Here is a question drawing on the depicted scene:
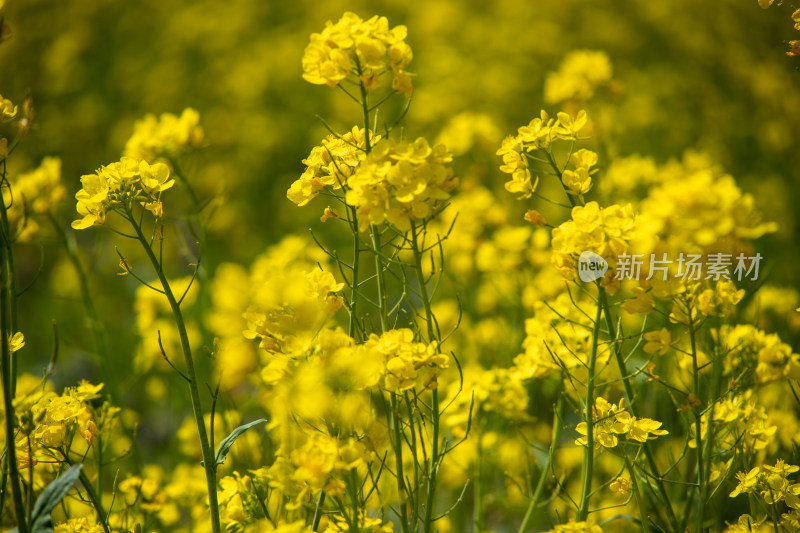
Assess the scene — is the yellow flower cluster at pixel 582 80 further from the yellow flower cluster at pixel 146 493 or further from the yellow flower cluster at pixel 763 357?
the yellow flower cluster at pixel 146 493

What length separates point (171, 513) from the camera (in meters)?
2.03

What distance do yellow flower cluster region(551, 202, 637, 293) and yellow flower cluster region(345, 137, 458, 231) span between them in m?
0.25

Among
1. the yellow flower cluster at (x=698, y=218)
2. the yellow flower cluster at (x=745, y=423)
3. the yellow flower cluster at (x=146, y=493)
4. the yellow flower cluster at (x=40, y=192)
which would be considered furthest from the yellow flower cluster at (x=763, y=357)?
the yellow flower cluster at (x=40, y=192)

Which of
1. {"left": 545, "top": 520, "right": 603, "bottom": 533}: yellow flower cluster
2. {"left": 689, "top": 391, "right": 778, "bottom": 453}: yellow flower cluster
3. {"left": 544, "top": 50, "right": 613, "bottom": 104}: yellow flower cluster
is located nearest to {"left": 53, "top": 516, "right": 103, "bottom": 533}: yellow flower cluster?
{"left": 545, "top": 520, "right": 603, "bottom": 533}: yellow flower cluster

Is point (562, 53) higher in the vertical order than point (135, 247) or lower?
higher

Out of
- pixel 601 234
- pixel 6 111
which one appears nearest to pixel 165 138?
pixel 6 111

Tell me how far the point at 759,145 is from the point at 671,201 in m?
3.87

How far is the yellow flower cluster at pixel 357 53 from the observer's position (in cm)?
127

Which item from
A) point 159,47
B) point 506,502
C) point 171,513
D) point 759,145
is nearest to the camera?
point 171,513

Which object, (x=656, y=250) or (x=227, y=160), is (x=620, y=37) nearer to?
(x=227, y=160)

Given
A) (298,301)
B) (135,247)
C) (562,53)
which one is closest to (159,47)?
(135,247)

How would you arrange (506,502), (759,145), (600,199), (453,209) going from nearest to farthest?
1. (506,502)
2. (600,199)
3. (453,209)
4. (759,145)

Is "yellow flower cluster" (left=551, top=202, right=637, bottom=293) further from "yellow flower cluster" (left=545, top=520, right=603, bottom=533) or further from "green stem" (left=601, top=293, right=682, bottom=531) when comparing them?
"yellow flower cluster" (left=545, top=520, right=603, bottom=533)

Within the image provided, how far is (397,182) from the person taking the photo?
120 cm
